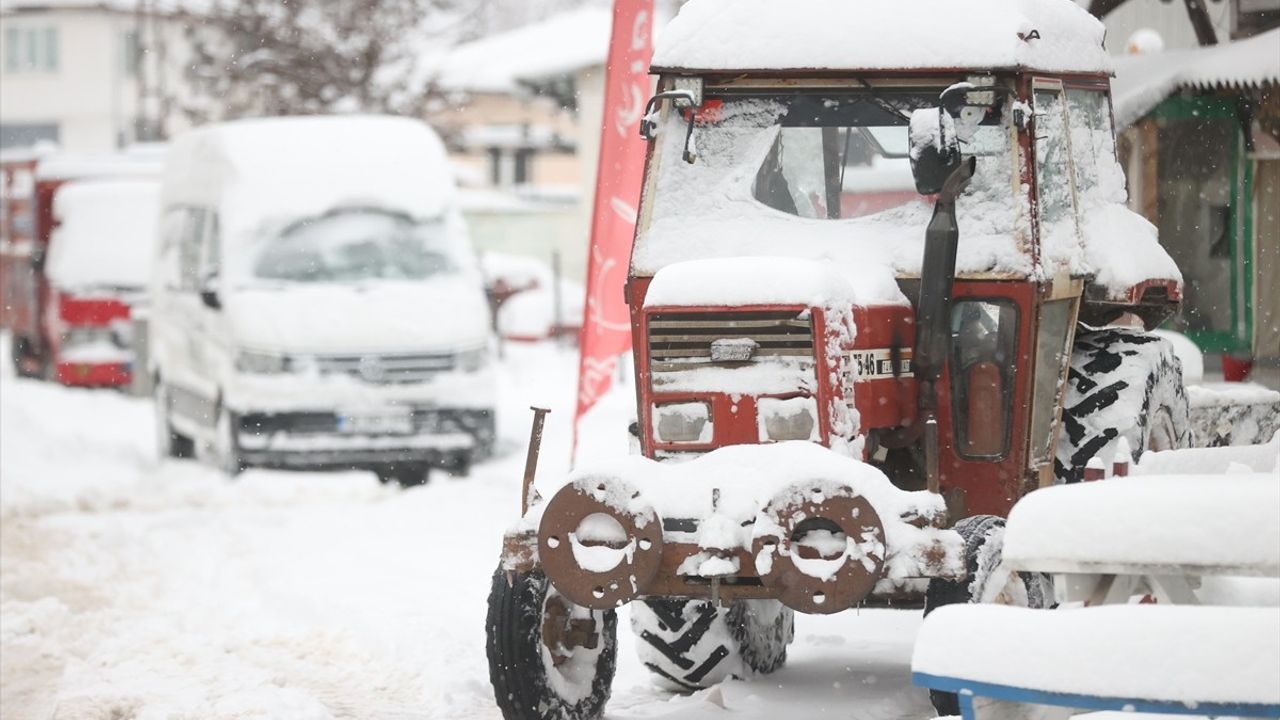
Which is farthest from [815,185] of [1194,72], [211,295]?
[211,295]

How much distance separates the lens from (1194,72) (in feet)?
44.9

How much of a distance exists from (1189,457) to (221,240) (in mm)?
10993

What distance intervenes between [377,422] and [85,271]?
1016cm

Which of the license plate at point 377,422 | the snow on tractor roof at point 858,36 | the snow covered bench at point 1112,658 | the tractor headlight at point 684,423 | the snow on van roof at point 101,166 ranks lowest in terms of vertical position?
the snow covered bench at point 1112,658

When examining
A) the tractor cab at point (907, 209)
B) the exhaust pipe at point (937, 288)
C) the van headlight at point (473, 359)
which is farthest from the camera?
the van headlight at point (473, 359)

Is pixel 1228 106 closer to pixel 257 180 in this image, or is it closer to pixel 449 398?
pixel 449 398

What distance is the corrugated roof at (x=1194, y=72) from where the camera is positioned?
12906 millimetres

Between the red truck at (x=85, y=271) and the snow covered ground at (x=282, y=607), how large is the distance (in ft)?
18.5

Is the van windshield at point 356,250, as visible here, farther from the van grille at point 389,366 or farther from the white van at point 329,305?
the van grille at point 389,366

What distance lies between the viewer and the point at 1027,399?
7.48m

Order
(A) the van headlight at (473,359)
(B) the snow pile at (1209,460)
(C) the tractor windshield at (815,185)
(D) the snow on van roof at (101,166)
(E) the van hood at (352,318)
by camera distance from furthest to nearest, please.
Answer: (D) the snow on van roof at (101,166) → (A) the van headlight at (473,359) → (E) the van hood at (352,318) → (C) the tractor windshield at (815,185) → (B) the snow pile at (1209,460)

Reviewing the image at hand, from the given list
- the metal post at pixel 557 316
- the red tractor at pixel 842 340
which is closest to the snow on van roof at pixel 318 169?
the red tractor at pixel 842 340

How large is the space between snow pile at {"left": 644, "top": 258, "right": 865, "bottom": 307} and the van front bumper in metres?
8.73

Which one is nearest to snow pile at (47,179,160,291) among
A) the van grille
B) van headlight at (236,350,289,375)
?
van headlight at (236,350,289,375)
